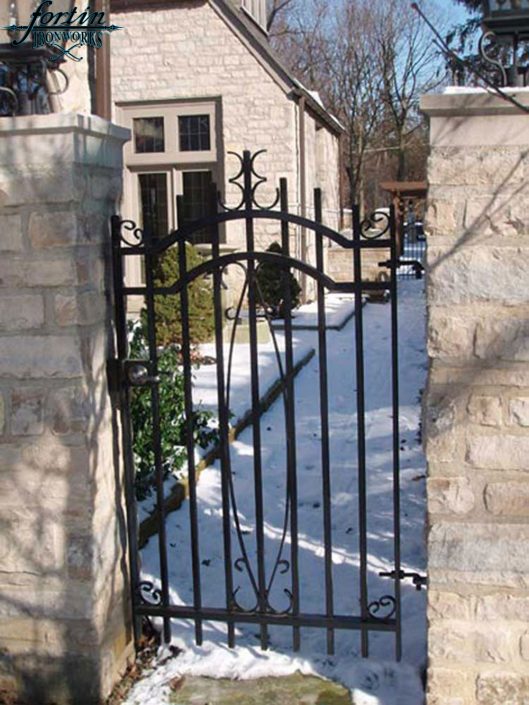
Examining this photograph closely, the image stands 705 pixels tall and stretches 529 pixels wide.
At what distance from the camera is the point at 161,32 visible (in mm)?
13688

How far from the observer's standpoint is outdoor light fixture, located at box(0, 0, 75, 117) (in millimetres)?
3299

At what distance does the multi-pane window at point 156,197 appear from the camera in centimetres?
1411

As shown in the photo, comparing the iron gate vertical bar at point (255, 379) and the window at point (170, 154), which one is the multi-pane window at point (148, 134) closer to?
the window at point (170, 154)

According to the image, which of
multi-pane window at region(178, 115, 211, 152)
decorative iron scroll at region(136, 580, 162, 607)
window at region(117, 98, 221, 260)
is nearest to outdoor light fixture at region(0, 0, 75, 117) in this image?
decorative iron scroll at region(136, 580, 162, 607)

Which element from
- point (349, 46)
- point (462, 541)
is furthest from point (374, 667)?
point (349, 46)

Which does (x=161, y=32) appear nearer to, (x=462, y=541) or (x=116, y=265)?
(x=116, y=265)

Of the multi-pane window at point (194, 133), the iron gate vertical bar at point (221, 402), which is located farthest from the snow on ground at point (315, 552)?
the multi-pane window at point (194, 133)

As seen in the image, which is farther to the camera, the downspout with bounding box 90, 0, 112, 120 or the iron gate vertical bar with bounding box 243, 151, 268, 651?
the downspout with bounding box 90, 0, 112, 120

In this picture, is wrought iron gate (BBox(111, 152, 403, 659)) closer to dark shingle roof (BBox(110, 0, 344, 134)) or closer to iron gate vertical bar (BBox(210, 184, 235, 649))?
Answer: iron gate vertical bar (BBox(210, 184, 235, 649))

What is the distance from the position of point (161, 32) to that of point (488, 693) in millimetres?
12606

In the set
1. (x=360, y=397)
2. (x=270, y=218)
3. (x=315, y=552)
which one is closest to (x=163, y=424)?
(x=315, y=552)

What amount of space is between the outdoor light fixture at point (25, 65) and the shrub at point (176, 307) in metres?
6.48

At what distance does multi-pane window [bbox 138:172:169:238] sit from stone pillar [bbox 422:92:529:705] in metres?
11.5

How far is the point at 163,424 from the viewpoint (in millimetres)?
5363
